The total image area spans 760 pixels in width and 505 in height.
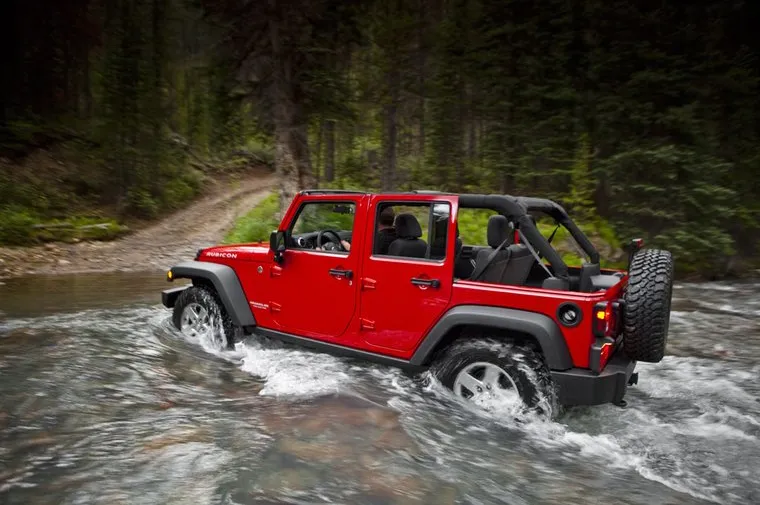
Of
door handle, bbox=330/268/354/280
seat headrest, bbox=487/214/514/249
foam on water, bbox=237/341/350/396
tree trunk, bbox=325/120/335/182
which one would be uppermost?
tree trunk, bbox=325/120/335/182

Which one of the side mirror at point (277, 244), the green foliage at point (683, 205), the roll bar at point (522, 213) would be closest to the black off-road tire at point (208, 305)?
the side mirror at point (277, 244)

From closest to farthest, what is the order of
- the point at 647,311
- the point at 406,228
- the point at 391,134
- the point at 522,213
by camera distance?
1. the point at 647,311
2. the point at 522,213
3. the point at 406,228
4. the point at 391,134

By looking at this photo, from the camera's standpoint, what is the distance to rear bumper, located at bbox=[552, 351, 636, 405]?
386cm

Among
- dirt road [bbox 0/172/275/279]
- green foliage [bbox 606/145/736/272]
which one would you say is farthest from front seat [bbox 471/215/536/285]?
dirt road [bbox 0/172/275/279]

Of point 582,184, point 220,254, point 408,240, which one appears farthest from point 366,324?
point 582,184

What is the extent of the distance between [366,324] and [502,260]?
51.3 inches

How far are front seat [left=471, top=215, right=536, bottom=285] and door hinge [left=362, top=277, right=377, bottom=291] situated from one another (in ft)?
2.77

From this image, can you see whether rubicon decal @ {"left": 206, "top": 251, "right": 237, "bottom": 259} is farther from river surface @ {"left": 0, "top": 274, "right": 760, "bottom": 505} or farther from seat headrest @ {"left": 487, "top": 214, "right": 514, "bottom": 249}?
seat headrest @ {"left": 487, "top": 214, "right": 514, "bottom": 249}

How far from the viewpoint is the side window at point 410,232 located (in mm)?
4660

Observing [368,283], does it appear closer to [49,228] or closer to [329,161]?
[49,228]

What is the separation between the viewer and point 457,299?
4414 millimetres

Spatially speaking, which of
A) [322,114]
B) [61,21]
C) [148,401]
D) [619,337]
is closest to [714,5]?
[322,114]

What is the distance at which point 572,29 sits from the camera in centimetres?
1485

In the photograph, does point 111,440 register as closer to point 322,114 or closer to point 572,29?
point 322,114
